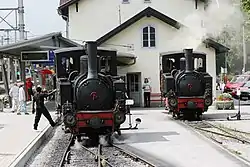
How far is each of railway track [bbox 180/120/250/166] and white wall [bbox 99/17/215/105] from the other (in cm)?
1119

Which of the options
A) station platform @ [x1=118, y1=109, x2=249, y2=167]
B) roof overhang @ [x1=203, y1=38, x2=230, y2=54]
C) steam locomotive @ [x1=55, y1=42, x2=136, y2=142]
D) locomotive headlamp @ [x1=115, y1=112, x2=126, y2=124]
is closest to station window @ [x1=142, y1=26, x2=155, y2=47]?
roof overhang @ [x1=203, y1=38, x2=230, y2=54]

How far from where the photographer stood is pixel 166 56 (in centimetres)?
2264

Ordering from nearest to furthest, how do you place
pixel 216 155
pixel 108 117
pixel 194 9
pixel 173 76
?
1. pixel 216 155
2. pixel 108 117
3. pixel 173 76
4. pixel 194 9

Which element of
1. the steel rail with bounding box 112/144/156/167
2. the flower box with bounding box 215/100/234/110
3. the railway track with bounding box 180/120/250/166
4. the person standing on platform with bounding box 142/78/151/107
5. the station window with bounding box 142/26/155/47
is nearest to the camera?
the steel rail with bounding box 112/144/156/167

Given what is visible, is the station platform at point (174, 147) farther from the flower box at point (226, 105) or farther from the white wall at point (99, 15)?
the white wall at point (99, 15)

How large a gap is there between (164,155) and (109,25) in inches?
935

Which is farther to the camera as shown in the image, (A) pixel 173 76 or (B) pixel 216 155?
(A) pixel 173 76

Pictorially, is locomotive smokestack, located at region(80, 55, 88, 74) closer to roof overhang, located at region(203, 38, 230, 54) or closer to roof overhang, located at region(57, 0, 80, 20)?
roof overhang, located at region(203, 38, 230, 54)

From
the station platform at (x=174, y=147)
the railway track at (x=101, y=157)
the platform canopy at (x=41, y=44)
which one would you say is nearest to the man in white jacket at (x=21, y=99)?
the platform canopy at (x=41, y=44)

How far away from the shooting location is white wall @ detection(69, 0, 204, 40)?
35.1m

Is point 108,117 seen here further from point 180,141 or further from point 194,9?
point 194,9

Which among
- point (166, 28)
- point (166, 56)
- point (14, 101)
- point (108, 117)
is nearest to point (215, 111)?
point (166, 56)

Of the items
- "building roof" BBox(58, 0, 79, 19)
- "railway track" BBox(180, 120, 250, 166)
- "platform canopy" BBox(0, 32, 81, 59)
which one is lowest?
"railway track" BBox(180, 120, 250, 166)

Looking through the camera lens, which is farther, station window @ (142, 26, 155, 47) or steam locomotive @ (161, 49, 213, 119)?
station window @ (142, 26, 155, 47)
